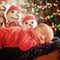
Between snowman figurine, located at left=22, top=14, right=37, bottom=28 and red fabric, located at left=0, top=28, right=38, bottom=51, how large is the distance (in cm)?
4

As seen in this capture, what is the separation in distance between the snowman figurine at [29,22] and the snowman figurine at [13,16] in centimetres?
4

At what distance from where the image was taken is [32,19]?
3.04ft

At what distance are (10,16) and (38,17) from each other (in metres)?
0.17

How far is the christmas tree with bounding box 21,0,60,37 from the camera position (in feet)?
3.06

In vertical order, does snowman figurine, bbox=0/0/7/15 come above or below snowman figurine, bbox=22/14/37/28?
above

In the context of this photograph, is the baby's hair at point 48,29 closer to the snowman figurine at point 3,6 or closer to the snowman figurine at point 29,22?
the snowman figurine at point 29,22

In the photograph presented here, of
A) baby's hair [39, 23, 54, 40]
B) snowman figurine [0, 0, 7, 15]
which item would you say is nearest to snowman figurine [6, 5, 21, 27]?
snowman figurine [0, 0, 7, 15]

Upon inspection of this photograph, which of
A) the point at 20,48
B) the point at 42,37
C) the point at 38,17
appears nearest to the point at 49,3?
the point at 38,17

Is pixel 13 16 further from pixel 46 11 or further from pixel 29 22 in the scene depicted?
pixel 46 11

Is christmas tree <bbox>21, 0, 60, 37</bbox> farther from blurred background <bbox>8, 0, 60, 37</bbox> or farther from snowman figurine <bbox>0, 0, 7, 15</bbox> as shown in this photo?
snowman figurine <bbox>0, 0, 7, 15</bbox>

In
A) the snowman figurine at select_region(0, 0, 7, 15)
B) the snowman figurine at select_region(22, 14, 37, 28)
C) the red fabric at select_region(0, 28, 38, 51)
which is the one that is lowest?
the red fabric at select_region(0, 28, 38, 51)

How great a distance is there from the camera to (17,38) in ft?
2.93

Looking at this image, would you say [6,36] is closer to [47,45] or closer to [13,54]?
[13,54]

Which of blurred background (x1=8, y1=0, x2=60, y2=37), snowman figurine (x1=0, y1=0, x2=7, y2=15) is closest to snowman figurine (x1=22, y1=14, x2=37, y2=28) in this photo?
blurred background (x1=8, y1=0, x2=60, y2=37)
